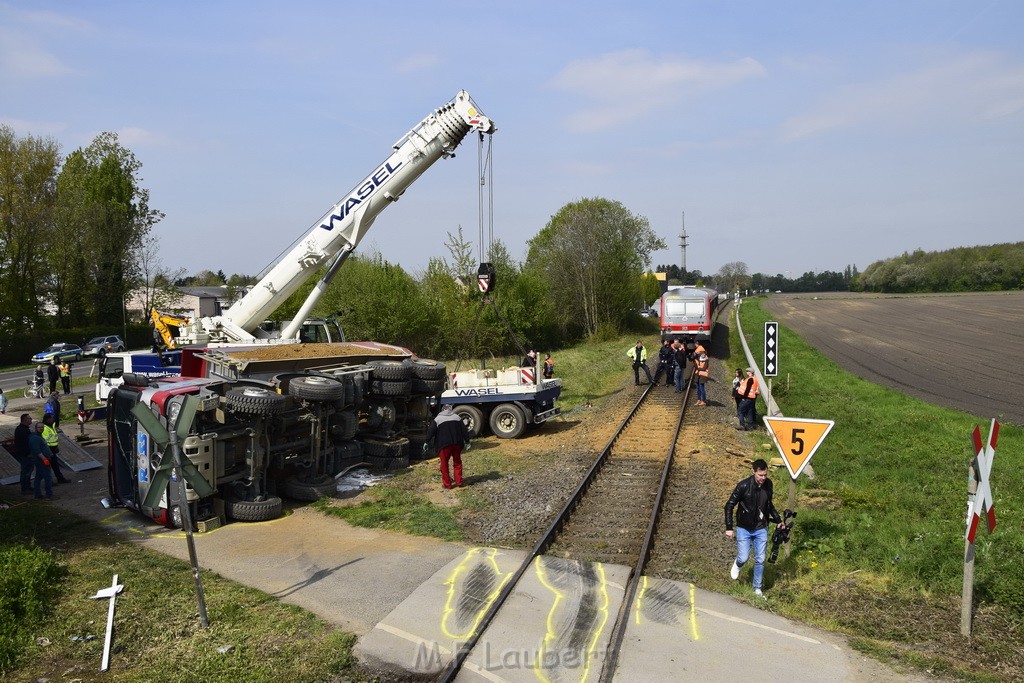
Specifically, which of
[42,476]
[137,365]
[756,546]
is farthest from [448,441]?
[137,365]

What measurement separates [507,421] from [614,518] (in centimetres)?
671

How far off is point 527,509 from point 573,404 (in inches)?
453

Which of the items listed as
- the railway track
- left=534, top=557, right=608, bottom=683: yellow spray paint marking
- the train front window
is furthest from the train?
left=534, top=557, right=608, bottom=683: yellow spray paint marking

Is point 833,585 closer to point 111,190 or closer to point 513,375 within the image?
point 513,375

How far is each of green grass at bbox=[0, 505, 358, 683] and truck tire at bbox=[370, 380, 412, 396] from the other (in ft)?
17.5

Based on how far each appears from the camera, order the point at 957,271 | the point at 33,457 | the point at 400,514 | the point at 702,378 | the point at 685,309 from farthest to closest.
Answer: the point at 957,271
the point at 685,309
the point at 702,378
the point at 33,457
the point at 400,514

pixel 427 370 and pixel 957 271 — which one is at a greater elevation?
pixel 957 271

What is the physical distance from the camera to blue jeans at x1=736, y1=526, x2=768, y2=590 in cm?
784

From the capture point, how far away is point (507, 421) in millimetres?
17000

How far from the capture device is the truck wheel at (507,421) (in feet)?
55.1

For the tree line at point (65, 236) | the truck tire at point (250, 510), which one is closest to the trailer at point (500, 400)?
the truck tire at point (250, 510)

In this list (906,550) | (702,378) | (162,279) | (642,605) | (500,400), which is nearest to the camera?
(642,605)

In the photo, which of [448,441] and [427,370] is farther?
[427,370]
